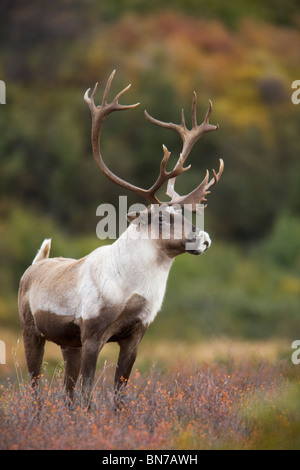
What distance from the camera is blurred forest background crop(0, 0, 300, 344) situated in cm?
2828

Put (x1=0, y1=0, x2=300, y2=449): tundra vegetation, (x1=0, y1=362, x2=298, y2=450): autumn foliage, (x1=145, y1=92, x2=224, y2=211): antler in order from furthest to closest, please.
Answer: (x1=145, y1=92, x2=224, y2=211): antler, (x1=0, y1=0, x2=300, y2=449): tundra vegetation, (x1=0, y1=362, x2=298, y2=450): autumn foliage

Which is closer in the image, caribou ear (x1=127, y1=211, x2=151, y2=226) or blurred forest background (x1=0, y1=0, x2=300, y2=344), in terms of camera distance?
caribou ear (x1=127, y1=211, x2=151, y2=226)

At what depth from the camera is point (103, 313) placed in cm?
658

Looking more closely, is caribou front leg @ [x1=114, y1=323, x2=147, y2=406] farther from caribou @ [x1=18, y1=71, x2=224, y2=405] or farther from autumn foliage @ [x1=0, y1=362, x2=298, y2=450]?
autumn foliage @ [x1=0, y1=362, x2=298, y2=450]

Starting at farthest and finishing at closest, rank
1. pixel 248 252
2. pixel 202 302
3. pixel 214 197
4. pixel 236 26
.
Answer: pixel 236 26 < pixel 214 197 < pixel 248 252 < pixel 202 302

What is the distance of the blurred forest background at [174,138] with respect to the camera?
28281mm

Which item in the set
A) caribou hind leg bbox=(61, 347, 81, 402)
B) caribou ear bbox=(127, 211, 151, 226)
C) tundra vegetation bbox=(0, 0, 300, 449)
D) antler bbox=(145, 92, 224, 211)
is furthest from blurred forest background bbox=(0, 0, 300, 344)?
caribou ear bbox=(127, 211, 151, 226)

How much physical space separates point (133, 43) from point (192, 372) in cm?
4877

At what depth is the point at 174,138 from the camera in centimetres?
3969

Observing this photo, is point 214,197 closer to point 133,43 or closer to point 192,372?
point 133,43

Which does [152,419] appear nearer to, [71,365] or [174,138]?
[71,365]

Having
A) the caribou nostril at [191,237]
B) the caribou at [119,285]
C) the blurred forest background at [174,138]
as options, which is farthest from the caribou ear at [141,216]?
the blurred forest background at [174,138]

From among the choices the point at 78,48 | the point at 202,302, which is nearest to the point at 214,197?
the point at 202,302

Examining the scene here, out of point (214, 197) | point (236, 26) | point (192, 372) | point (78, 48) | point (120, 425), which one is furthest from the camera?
point (236, 26)
